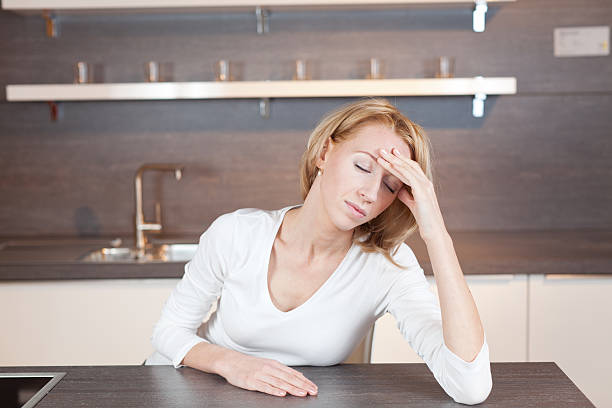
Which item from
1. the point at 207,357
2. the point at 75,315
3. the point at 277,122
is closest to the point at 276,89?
the point at 277,122

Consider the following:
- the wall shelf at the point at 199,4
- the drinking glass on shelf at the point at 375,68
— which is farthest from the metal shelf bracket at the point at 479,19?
the drinking glass on shelf at the point at 375,68

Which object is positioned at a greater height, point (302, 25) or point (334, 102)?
point (302, 25)

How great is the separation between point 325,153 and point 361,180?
16 centimetres

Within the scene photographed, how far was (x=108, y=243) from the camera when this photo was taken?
2768 millimetres

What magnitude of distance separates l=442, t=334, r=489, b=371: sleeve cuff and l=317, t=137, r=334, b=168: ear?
48 centimetres

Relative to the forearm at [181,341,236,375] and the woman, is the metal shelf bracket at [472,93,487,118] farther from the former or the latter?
the forearm at [181,341,236,375]

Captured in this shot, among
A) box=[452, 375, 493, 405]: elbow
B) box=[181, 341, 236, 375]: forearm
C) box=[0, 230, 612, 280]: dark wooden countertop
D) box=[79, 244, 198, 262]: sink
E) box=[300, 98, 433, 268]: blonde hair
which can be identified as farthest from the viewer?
box=[79, 244, 198, 262]: sink

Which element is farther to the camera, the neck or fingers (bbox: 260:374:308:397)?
the neck

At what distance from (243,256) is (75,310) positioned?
1.08m

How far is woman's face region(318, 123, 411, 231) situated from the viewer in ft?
4.59

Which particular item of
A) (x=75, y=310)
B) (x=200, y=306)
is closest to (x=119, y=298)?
(x=75, y=310)

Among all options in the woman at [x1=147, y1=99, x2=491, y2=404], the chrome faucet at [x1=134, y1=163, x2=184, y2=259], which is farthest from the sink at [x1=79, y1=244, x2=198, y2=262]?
the woman at [x1=147, y1=99, x2=491, y2=404]

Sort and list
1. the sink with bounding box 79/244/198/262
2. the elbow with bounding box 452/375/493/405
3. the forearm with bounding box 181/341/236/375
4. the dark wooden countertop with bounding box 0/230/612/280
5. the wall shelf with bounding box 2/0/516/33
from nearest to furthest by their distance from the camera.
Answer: the elbow with bounding box 452/375/493/405
the forearm with bounding box 181/341/236/375
the dark wooden countertop with bounding box 0/230/612/280
the wall shelf with bounding box 2/0/516/33
the sink with bounding box 79/244/198/262

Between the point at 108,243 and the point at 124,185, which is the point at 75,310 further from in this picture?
the point at 124,185
